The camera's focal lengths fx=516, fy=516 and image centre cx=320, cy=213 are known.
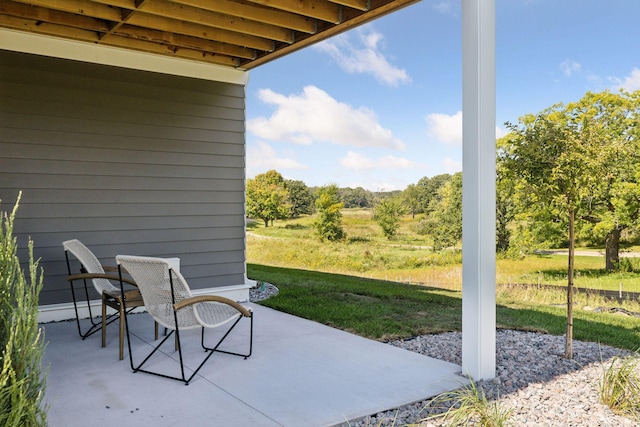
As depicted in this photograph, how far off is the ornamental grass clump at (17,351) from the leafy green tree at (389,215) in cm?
1291

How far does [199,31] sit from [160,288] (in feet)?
9.32

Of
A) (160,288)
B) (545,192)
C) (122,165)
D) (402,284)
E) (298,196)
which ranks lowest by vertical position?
(402,284)

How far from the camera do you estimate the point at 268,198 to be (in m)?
15.2

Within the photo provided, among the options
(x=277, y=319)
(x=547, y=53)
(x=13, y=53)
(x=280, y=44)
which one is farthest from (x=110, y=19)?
(x=547, y=53)

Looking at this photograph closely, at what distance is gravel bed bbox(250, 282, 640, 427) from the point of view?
2938mm

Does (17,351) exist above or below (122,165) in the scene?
below

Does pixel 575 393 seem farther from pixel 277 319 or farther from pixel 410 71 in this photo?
pixel 410 71

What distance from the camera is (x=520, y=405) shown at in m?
3.12

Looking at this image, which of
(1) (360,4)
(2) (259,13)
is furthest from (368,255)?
(1) (360,4)

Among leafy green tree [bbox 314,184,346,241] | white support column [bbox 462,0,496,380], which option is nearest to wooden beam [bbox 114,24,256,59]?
white support column [bbox 462,0,496,380]

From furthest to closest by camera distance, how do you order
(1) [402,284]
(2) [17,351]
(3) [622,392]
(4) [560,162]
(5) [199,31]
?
1. (1) [402,284]
2. (5) [199,31]
3. (4) [560,162]
4. (3) [622,392]
5. (2) [17,351]

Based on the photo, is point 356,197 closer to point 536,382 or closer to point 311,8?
point 311,8

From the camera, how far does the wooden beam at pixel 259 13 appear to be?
14.2 ft

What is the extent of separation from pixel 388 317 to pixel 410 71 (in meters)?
9.90
